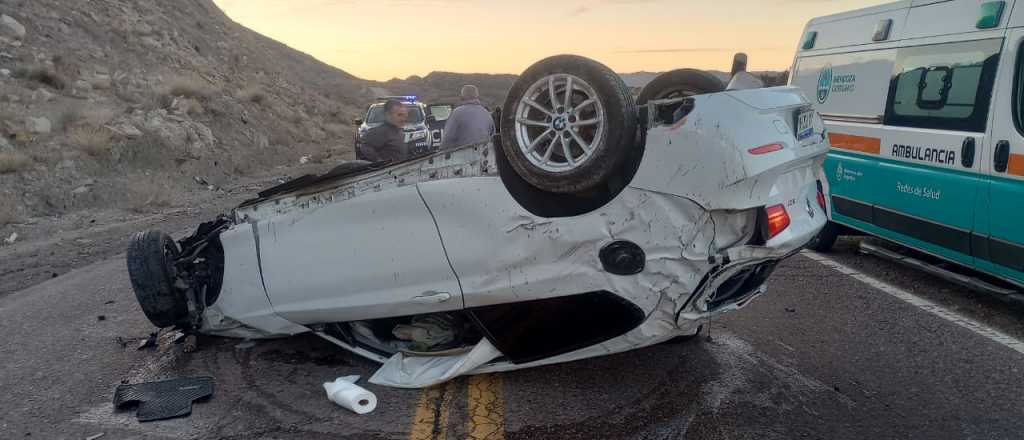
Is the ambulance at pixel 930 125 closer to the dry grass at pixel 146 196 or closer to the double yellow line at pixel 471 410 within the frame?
the double yellow line at pixel 471 410

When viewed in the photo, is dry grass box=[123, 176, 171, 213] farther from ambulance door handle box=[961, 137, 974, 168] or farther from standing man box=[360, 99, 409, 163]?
ambulance door handle box=[961, 137, 974, 168]

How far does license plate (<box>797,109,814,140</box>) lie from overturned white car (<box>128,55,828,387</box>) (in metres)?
0.02

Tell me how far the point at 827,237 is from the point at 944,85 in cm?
223

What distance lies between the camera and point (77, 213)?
11.9m

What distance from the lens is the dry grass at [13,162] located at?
12391 millimetres

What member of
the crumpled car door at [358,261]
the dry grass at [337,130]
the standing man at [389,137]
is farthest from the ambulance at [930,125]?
the dry grass at [337,130]

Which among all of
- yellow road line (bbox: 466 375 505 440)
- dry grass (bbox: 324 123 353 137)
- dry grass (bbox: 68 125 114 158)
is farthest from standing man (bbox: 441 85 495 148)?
dry grass (bbox: 324 123 353 137)

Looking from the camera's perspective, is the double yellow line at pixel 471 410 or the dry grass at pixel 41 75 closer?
the double yellow line at pixel 471 410

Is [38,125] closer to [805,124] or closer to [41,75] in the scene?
[41,75]

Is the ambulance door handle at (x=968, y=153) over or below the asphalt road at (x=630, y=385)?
over

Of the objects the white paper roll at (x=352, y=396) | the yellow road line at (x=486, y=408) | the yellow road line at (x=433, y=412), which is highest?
the white paper roll at (x=352, y=396)

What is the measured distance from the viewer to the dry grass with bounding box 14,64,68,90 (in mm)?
18875

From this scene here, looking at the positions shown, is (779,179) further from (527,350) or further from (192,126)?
(192,126)

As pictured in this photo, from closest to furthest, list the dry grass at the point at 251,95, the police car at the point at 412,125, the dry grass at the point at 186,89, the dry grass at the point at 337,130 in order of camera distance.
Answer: the police car at the point at 412,125 < the dry grass at the point at 186,89 < the dry grass at the point at 251,95 < the dry grass at the point at 337,130
